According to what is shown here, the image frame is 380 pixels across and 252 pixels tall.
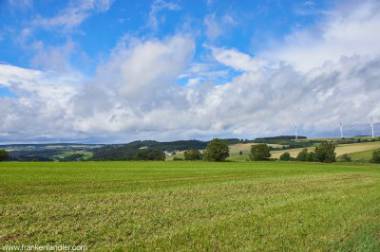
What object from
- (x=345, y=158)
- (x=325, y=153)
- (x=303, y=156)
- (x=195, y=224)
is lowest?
(x=345, y=158)

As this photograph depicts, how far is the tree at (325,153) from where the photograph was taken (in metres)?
120

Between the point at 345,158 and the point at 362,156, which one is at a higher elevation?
the point at 362,156

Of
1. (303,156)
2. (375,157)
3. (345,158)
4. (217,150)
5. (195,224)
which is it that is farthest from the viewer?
(303,156)

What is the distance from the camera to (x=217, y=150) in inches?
4656

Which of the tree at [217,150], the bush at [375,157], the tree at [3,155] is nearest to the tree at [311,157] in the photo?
the bush at [375,157]

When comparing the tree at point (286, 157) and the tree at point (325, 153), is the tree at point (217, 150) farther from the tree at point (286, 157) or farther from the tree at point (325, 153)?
the tree at point (325, 153)

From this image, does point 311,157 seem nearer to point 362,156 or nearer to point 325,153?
point 325,153

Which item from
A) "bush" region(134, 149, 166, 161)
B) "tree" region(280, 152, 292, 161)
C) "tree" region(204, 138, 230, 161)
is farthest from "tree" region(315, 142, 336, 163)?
"bush" region(134, 149, 166, 161)

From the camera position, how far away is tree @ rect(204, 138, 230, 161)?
388 ft

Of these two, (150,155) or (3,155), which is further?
(150,155)

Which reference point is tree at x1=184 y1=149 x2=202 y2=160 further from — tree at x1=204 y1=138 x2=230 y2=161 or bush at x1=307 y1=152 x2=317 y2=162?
bush at x1=307 y1=152 x2=317 y2=162

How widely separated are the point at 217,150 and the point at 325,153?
111 feet

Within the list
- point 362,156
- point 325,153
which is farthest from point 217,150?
point 362,156

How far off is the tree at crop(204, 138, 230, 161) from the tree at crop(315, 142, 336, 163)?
28782 millimetres
